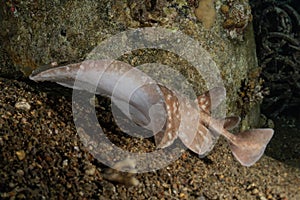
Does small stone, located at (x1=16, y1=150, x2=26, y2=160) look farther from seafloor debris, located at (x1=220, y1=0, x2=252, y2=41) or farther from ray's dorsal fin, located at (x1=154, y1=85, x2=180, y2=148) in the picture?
seafloor debris, located at (x1=220, y1=0, x2=252, y2=41)

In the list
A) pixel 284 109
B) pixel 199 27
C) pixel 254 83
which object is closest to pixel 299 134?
pixel 284 109

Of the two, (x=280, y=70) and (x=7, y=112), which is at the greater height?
(x=7, y=112)

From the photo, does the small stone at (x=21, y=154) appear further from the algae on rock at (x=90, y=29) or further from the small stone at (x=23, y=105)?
the algae on rock at (x=90, y=29)

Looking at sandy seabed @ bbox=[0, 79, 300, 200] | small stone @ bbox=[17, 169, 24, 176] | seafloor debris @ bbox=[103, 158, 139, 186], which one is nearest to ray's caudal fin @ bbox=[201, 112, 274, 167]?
sandy seabed @ bbox=[0, 79, 300, 200]

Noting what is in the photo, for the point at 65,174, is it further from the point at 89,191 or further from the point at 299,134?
the point at 299,134

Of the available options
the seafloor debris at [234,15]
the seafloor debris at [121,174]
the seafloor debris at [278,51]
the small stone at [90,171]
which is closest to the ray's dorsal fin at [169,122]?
the seafloor debris at [121,174]

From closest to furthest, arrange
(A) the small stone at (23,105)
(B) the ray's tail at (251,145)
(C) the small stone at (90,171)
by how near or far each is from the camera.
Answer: (C) the small stone at (90,171)
(A) the small stone at (23,105)
(B) the ray's tail at (251,145)
